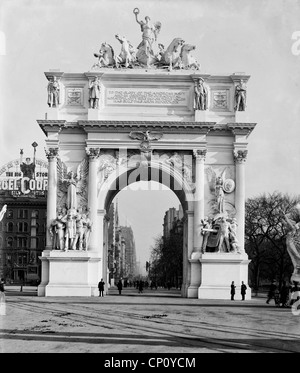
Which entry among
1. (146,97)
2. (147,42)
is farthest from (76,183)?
(147,42)

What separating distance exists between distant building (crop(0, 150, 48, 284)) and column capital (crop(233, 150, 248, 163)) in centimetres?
5534

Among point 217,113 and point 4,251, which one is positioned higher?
point 217,113

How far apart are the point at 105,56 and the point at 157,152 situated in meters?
5.86

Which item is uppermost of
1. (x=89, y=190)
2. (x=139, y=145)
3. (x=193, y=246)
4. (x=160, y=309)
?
(x=139, y=145)

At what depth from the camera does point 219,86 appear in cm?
3806

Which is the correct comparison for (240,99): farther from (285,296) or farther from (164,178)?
(285,296)

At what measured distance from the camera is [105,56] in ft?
125

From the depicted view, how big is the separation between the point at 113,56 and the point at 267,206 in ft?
89.4

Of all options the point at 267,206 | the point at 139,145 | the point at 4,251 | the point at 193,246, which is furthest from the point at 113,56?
the point at 4,251

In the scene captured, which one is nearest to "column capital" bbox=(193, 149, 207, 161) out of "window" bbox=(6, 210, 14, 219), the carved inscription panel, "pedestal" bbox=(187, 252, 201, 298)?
the carved inscription panel

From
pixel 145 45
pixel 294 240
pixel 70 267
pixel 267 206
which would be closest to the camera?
pixel 294 240

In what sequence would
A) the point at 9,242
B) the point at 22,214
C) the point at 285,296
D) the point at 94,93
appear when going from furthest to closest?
the point at 9,242 < the point at 22,214 < the point at 94,93 < the point at 285,296
